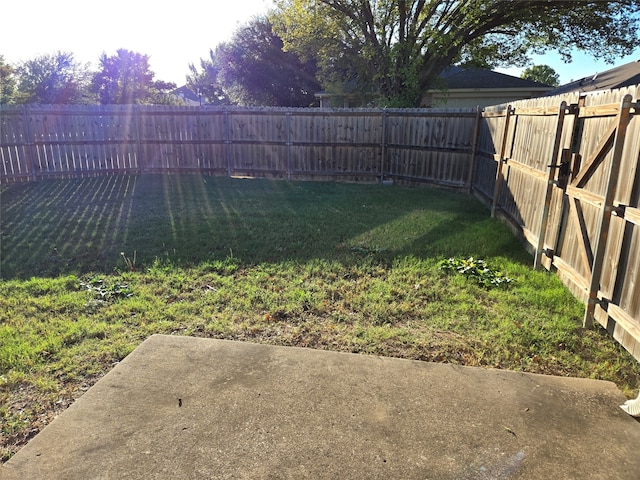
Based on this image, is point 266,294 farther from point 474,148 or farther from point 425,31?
point 425,31

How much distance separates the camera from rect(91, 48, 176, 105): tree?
33.1 m

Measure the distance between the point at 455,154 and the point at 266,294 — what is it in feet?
24.1

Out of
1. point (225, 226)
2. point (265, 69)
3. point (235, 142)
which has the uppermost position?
point (265, 69)

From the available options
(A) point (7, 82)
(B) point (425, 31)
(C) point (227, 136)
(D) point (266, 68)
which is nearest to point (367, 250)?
(C) point (227, 136)

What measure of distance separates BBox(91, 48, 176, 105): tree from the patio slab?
35269mm

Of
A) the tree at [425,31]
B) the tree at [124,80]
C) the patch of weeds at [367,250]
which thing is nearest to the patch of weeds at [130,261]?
the patch of weeds at [367,250]

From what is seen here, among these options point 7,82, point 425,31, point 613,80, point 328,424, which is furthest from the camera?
point 7,82

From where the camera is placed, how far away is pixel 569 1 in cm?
1491

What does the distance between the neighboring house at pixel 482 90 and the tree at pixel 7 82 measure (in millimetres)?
24466

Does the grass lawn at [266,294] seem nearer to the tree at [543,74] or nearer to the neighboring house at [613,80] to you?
the neighboring house at [613,80]

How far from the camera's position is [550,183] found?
476 cm

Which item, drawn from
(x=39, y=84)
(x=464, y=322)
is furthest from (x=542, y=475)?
(x=39, y=84)

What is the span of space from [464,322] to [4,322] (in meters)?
3.91

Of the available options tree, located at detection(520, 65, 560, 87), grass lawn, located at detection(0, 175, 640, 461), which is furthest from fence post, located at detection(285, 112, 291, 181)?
tree, located at detection(520, 65, 560, 87)
